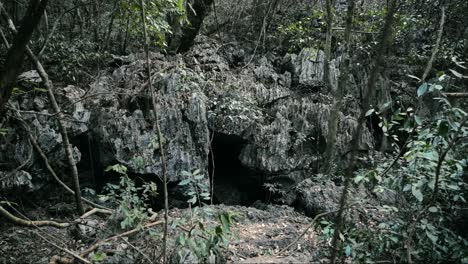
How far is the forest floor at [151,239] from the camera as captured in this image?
337 cm

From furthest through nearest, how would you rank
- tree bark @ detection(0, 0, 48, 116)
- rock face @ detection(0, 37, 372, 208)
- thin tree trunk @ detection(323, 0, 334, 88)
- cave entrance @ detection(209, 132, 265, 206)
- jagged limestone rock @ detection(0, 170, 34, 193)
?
cave entrance @ detection(209, 132, 265, 206) < thin tree trunk @ detection(323, 0, 334, 88) < rock face @ detection(0, 37, 372, 208) < jagged limestone rock @ detection(0, 170, 34, 193) < tree bark @ detection(0, 0, 48, 116)

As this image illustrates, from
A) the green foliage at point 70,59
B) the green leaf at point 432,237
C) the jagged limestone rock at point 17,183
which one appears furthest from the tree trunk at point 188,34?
the green leaf at point 432,237

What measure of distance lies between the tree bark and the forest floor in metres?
1.36

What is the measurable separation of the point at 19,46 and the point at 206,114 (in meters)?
4.66

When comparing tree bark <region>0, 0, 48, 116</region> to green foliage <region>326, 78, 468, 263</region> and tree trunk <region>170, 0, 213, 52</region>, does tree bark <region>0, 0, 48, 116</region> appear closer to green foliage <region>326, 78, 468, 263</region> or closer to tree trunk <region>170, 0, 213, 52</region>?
green foliage <region>326, 78, 468, 263</region>

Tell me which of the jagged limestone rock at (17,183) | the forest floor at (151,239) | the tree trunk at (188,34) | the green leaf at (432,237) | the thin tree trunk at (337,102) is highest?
the tree trunk at (188,34)

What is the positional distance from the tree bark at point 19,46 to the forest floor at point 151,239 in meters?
1.36

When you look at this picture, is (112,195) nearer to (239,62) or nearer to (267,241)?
(267,241)

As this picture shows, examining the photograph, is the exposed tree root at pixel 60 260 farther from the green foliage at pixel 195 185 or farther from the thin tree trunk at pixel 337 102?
the thin tree trunk at pixel 337 102

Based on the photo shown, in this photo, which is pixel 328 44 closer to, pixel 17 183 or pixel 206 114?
pixel 206 114

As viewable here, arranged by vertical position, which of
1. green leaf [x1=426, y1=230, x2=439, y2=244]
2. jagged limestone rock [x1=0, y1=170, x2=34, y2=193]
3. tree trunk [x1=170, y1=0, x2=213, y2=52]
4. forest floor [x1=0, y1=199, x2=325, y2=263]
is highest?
tree trunk [x1=170, y1=0, x2=213, y2=52]

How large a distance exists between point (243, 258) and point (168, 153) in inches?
119

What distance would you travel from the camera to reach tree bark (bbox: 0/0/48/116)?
2.83 meters

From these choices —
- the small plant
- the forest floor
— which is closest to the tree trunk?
the small plant
